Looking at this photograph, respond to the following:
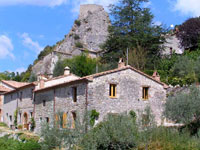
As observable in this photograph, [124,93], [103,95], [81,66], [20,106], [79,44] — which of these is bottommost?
[20,106]

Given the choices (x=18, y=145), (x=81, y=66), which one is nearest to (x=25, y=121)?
(x=18, y=145)

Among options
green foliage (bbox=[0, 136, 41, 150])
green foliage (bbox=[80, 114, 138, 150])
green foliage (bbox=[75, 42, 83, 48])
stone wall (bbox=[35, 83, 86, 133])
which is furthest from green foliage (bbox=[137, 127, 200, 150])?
green foliage (bbox=[75, 42, 83, 48])

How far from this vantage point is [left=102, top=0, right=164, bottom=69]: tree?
40375 millimetres

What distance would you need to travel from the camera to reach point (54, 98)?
89.9 ft

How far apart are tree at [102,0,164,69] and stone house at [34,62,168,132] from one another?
12691 millimetres

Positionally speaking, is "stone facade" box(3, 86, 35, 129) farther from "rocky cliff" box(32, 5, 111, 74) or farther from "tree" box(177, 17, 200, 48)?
"rocky cliff" box(32, 5, 111, 74)

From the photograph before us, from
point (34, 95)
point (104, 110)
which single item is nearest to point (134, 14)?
point (34, 95)

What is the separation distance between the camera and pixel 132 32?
41.8 meters

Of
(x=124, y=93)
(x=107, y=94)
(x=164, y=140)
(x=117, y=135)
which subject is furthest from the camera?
(x=124, y=93)

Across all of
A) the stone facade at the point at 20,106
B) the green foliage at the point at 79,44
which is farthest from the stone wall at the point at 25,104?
the green foliage at the point at 79,44

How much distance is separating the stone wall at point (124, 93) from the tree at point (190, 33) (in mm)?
17137

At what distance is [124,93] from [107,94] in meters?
1.67

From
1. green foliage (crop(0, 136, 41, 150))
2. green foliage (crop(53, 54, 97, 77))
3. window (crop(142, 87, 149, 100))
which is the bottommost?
green foliage (crop(0, 136, 41, 150))

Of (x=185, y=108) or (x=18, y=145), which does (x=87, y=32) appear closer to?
(x=18, y=145)
